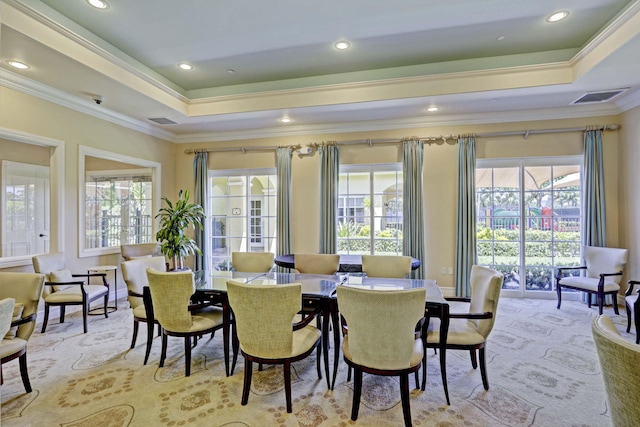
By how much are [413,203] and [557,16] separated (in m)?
A: 2.79

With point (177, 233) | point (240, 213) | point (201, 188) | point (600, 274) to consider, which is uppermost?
point (201, 188)

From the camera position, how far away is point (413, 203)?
498cm

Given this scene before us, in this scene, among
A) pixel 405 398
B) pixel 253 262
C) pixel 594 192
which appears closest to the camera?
pixel 405 398

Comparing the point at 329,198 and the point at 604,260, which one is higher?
the point at 329,198

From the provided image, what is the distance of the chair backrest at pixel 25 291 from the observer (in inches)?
93.8

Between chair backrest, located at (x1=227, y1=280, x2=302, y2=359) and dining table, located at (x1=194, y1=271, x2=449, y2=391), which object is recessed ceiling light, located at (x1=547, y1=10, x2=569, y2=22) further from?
chair backrest, located at (x1=227, y1=280, x2=302, y2=359)

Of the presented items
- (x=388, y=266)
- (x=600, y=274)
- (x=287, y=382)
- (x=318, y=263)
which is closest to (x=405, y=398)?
(x=287, y=382)

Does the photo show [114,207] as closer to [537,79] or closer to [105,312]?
[105,312]

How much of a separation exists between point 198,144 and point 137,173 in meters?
1.36

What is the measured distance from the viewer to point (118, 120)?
190 inches

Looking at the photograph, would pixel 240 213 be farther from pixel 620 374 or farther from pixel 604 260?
pixel 604 260

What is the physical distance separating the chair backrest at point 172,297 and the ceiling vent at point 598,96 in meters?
5.30

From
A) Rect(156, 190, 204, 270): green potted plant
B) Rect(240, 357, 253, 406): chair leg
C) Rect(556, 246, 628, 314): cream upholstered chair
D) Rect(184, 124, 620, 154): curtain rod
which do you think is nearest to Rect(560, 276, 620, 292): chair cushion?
Rect(556, 246, 628, 314): cream upholstered chair

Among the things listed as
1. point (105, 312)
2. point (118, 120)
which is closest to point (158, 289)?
point (105, 312)
